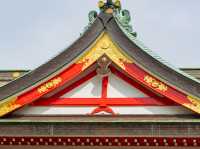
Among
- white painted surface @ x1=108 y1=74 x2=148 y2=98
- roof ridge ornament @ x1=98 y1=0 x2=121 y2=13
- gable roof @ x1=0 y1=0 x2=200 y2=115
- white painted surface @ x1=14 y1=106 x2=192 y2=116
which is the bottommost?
white painted surface @ x1=14 y1=106 x2=192 y2=116

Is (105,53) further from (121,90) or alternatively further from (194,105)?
(194,105)

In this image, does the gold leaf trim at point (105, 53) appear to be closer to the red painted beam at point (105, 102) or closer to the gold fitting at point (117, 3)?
the red painted beam at point (105, 102)

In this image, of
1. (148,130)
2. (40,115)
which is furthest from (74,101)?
(148,130)

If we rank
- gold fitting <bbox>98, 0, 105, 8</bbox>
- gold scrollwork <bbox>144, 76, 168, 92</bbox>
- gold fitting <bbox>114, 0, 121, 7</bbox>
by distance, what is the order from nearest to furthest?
gold scrollwork <bbox>144, 76, 168, 92</bbox>
gold fitting <bbox>98, 0, 105, 8</bbox>
gold fitting <bbox>114, 0, 121, 7</bbox>

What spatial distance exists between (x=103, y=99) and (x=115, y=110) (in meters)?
0.35

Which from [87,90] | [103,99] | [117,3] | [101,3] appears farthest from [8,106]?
[117,3]

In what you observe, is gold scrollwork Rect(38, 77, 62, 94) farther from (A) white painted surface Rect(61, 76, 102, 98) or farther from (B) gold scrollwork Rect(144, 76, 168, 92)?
(B) gold scrollwork Rect(144, 76, 168, 92)

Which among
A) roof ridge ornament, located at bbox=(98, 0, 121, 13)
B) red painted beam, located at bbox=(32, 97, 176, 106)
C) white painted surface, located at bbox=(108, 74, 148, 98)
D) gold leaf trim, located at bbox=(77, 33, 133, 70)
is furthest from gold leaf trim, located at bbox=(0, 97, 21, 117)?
roof ridge ornament, located at bbox=(98, 0, 121, 13)

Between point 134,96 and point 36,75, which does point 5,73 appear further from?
point 134,96

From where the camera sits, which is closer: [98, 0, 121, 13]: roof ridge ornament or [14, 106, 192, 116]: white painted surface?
[14, 106, 192, 116]: white painted surface

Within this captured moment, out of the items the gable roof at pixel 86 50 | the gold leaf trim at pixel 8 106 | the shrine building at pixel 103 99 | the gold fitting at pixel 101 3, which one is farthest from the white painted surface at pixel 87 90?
the gold fitting at pixel 101 3

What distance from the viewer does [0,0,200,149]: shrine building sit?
30.2ft

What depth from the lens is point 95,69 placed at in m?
10.2

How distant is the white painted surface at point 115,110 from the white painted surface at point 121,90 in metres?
Result: 0.29
